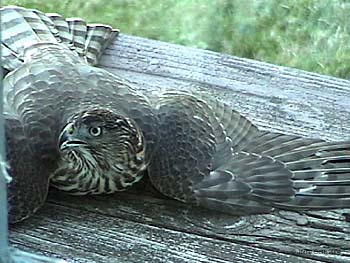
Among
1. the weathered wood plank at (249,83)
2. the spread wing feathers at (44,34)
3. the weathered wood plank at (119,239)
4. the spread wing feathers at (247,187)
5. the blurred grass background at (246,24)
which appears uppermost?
the blurred grass background at (246,24)

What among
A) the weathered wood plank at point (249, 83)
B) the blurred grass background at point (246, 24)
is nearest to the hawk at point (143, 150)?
the weathered wood plank at point (249, 83)

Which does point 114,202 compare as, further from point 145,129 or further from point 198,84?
point 198,84

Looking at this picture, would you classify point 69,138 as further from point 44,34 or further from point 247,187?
point 44,34

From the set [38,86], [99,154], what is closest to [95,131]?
[99,154]

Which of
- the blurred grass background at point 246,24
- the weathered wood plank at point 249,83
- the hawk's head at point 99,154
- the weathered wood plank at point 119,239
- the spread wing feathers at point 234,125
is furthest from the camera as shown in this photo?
the blurred grass background at point 246,24

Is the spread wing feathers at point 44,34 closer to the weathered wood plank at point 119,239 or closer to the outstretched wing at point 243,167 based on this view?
the outstretched wing at point 243,167

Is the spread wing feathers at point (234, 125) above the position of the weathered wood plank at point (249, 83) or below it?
below
